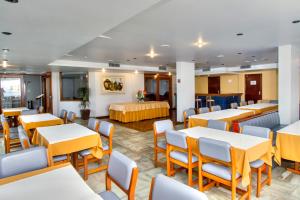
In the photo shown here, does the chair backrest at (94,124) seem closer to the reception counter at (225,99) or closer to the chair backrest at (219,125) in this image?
the chair backrest at (219,125)

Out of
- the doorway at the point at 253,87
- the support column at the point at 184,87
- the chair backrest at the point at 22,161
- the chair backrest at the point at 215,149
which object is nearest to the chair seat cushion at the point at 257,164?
the chair backrest at the point at 215,149

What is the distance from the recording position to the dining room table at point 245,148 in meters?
2.19

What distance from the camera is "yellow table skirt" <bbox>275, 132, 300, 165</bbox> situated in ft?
9.70

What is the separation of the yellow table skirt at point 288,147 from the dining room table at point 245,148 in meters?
0.63

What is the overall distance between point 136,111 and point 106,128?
16.6 feet

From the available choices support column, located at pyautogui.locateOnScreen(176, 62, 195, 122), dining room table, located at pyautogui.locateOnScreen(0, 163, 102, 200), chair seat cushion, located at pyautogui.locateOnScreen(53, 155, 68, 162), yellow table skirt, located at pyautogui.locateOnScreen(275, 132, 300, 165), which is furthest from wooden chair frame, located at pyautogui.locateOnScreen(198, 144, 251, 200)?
support column, located at pyautogui.locateOnScreen(176, 62, 195, 122)

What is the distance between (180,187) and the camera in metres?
1.28

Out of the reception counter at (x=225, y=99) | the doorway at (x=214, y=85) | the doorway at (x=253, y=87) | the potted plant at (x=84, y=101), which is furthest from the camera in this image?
the doorway at (x=214, y=85)

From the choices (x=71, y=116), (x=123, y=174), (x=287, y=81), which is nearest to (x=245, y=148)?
(x=123, y=174)

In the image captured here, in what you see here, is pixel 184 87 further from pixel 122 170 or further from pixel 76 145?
pixel 122 170

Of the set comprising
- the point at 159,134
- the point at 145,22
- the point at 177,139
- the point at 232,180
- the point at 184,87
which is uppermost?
the point at 145,22

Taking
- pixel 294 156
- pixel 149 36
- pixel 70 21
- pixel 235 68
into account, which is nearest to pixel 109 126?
pixel 70 21

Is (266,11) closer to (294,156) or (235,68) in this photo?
(294,156)

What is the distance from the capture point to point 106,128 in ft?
11.3
